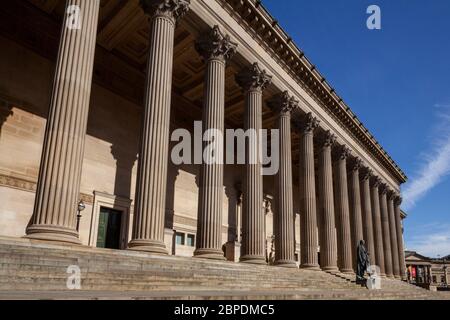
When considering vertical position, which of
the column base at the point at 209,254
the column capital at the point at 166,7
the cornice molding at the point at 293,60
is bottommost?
the column base at the point at 209,254

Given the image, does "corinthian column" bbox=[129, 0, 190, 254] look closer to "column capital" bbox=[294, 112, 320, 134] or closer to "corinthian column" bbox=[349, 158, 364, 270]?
"column capital" bbox=[294, 112, 320, 134]

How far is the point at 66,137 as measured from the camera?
1193 cm

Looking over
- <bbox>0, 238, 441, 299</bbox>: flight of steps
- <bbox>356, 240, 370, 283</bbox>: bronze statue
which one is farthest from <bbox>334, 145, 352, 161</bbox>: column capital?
<bbox>0, 238, 441, 299</bbox>: flight of steps

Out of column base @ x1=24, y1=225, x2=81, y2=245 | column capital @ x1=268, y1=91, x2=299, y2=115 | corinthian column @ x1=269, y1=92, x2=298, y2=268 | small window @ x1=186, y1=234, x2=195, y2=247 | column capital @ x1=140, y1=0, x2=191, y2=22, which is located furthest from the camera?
small window @ x1=186, y1=234, x2=195, y2=247

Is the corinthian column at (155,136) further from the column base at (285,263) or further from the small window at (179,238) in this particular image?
the small window at (179,238)

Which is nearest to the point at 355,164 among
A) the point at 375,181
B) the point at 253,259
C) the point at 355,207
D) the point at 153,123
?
the point at 355,207

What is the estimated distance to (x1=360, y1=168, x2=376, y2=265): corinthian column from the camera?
35.8 metres

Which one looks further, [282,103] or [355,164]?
[355,164]

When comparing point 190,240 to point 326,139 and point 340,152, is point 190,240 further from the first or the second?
point 340,152

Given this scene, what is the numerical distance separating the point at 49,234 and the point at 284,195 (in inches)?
589

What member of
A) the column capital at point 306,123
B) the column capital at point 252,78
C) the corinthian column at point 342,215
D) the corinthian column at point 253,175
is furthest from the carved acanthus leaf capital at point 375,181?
the column capital at point 252,78

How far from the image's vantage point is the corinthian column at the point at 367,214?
35781 millimetres

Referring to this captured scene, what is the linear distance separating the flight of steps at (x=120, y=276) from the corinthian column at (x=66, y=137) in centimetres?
90

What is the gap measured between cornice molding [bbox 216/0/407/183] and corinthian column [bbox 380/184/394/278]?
7.64 metres
